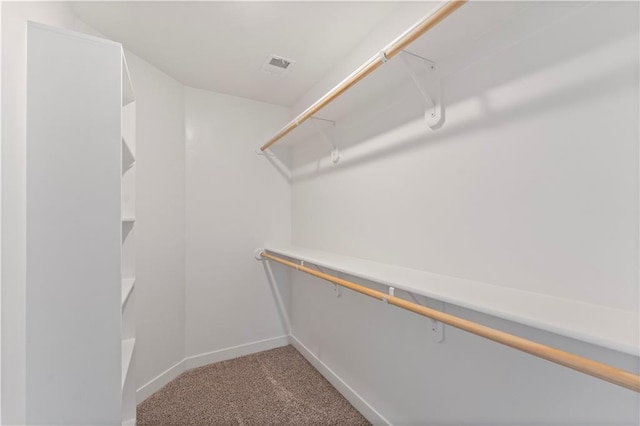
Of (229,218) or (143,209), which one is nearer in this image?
(143,209)

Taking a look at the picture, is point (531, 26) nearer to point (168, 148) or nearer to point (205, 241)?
point (168, 148)

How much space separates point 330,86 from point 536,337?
1.71m

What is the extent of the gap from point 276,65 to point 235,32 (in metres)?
0.37

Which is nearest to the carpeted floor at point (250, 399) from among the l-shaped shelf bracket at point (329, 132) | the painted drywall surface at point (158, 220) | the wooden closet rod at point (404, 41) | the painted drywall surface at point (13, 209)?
the painted drywall surface at point (158, 220)

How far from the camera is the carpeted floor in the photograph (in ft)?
5.01

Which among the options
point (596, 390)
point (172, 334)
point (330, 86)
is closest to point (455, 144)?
point (596, 390)

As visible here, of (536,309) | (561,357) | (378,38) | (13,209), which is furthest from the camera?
(378,38)

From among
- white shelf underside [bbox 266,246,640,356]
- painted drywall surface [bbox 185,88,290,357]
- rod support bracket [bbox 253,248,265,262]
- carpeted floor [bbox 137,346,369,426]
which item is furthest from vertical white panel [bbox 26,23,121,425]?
rod support bracket [bbox 253,248,265,262]

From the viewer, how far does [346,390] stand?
1658 mm

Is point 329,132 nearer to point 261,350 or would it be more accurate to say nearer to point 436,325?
point 436,325

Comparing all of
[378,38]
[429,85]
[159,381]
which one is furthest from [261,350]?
[378,38]

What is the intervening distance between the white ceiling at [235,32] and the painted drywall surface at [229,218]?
377 mm

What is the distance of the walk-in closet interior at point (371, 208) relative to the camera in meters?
0.69

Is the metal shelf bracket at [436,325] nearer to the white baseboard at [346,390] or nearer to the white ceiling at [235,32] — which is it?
the white baseboard at [346,390]
